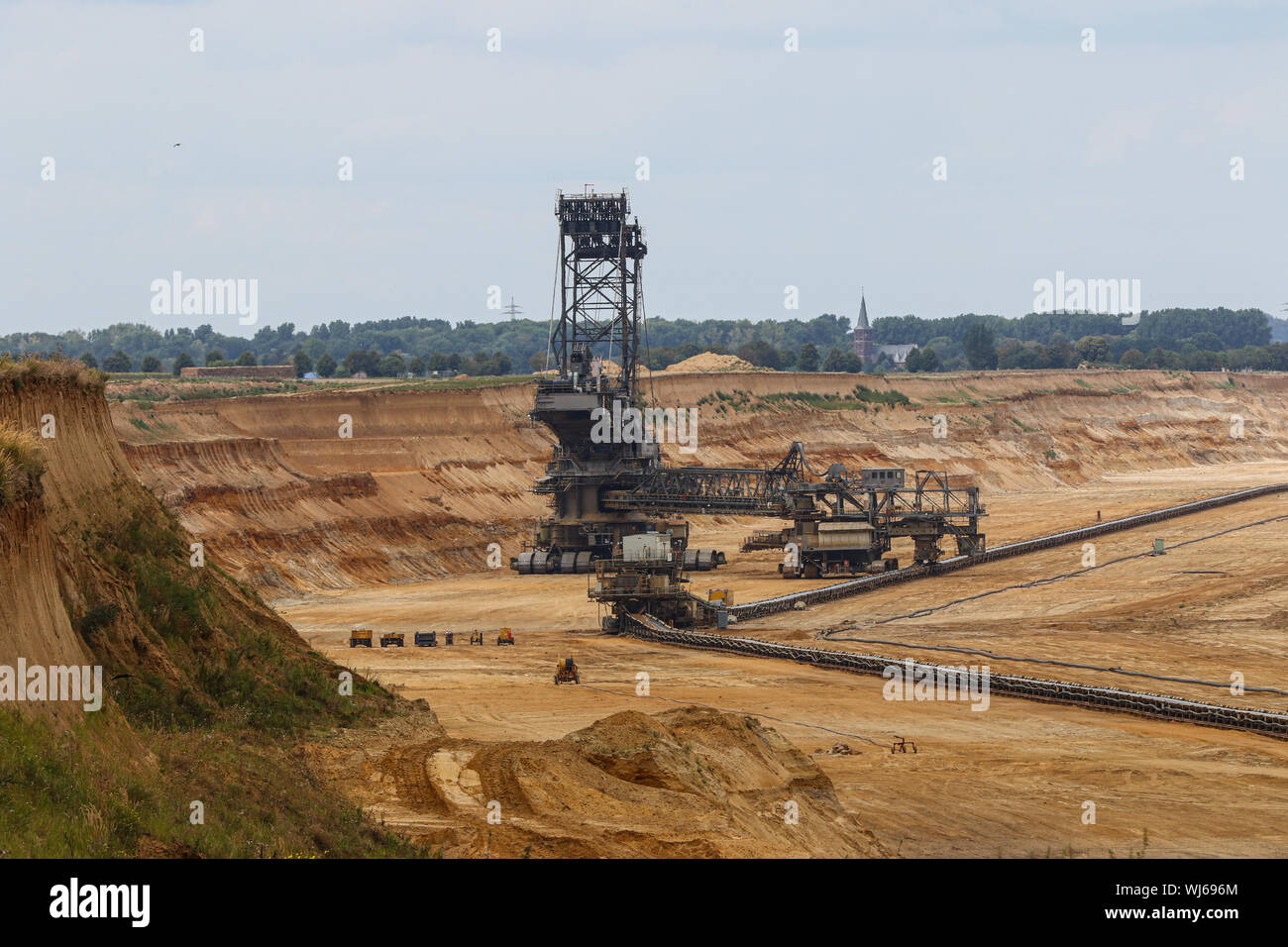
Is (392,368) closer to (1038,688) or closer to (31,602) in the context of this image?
(1038,688)

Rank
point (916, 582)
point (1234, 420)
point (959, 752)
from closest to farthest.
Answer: point (959, 752), point (916, 582), point (1234, 420)

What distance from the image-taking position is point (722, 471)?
3317 inches

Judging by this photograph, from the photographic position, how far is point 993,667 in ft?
167

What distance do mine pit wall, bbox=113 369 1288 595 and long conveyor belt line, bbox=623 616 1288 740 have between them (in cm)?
2505

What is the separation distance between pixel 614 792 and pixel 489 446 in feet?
283

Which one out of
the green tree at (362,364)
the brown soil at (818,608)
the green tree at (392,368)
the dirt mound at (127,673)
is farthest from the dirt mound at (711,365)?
the dirt mound at (127,673)

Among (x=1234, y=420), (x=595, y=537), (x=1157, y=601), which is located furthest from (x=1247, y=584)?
(x=1234, y=420)

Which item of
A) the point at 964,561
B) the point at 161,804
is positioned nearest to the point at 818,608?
the point at 964,561

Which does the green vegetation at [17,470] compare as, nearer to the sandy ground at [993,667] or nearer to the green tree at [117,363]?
the sandy ground at [993,667]

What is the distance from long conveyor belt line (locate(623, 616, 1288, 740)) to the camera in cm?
4094

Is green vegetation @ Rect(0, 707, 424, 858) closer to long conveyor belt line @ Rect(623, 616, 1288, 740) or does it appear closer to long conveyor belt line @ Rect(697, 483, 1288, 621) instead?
long conveyor belt line @ Rect(623, 616, 1288, 740)

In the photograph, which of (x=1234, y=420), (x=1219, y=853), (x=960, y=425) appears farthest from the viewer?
(x=1234, y=420)
